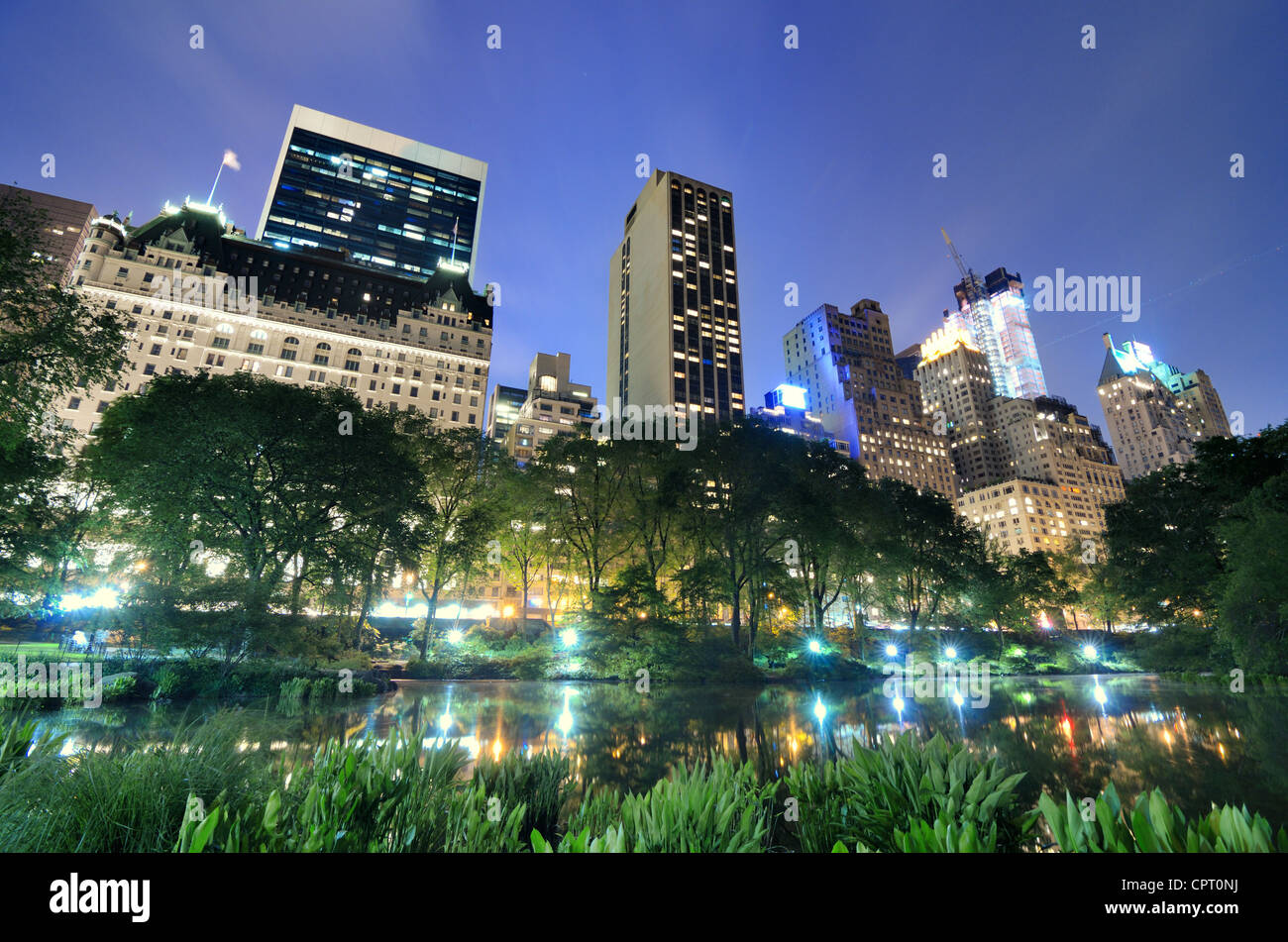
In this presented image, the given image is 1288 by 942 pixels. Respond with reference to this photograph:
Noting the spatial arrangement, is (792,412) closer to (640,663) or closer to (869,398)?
(869,398)

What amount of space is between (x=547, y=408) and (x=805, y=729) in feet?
405

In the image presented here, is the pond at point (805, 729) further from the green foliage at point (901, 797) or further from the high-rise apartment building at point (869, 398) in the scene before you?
the high-rise apartment building at point (869, 398)

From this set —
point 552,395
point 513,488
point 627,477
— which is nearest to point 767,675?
point 627,477

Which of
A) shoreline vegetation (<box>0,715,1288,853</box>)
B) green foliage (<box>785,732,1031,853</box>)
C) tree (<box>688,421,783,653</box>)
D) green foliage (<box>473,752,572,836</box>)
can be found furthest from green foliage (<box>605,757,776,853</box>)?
tree (<box>688,421,783,653</box>)

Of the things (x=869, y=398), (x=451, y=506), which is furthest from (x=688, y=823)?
(x=869, y=398)

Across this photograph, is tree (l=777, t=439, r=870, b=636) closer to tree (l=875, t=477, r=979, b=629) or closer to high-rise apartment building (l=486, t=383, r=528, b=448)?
tree (l=875, t=477, r=979, b=629)

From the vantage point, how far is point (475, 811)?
15.8 ft

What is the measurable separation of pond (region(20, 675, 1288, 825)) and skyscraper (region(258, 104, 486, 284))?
12740cm

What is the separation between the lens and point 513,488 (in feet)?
134

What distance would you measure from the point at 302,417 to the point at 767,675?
30261 mm

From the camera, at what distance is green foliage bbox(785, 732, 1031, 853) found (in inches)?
185

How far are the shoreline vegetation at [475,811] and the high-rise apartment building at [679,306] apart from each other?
127311 mm
